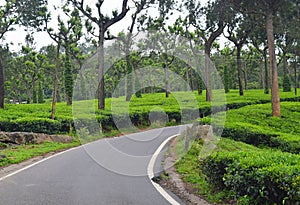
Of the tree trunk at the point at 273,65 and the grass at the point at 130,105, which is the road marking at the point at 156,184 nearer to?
the grass at the point at 130,105

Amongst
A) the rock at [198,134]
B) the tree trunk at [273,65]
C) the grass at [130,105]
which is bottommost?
the rock at [198,134]

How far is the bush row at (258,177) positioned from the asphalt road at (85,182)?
1.01m

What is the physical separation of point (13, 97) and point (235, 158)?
58797 millimetres

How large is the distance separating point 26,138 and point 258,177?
465 inches

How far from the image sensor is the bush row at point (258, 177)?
15.7 feet

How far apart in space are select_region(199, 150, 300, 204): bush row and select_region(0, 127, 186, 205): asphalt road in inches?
39.9

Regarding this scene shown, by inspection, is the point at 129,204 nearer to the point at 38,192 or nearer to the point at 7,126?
the point at 38,192

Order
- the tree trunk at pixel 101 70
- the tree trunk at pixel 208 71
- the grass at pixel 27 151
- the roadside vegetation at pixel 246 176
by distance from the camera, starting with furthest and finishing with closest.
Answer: the tree trunk at pixel 208 71
the tree trunk at pixel 101 70
the grass at pixel 27 151
the roadside vegetation at pixel 246 176

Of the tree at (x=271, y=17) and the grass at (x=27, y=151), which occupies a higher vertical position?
the tree at (x=271, y=17)

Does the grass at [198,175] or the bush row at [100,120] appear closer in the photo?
the grass at [198,175]

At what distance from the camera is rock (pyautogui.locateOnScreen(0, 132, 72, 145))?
1451 centimetres

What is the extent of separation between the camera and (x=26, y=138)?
1506 centimetres

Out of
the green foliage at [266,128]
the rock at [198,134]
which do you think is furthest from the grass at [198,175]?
the green foliage at [266,128]

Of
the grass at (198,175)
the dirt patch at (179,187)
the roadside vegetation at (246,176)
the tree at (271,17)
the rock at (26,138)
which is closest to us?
the roadside vegetation at (246,176)
